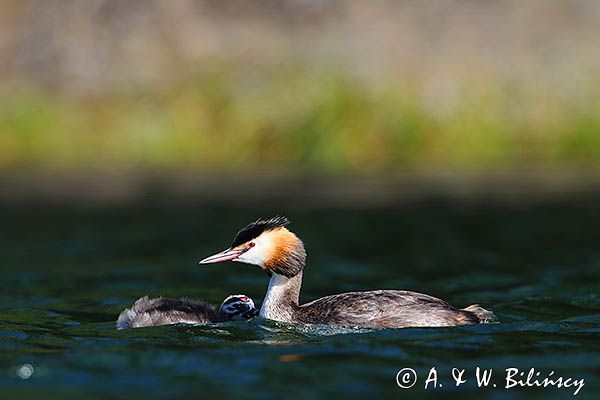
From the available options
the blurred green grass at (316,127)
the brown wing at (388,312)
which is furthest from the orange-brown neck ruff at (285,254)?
the blurred green grass at (316,127)

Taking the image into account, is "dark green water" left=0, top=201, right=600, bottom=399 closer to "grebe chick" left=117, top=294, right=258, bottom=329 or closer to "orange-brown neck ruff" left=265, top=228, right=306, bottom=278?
"grebe chick" left=117, top=294, right=258, bottom=329

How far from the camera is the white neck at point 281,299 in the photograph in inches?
407

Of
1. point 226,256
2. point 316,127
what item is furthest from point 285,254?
point 316,127

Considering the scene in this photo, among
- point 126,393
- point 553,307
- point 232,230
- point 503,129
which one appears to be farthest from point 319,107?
point 126,393

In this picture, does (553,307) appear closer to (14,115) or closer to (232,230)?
(232,230)

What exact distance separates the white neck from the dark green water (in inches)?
5.3

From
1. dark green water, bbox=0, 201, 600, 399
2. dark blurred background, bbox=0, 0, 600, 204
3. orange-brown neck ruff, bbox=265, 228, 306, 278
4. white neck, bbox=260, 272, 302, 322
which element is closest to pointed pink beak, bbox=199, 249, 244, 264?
orange-brown neck ruff, bbox=265, 228, 306, 278

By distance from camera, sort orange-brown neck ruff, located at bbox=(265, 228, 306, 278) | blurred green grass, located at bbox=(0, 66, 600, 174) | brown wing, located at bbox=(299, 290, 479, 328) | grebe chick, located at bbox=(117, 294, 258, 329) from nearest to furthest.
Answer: brown wing, located at bbox=(299, 290, 479, 328) < grebe chick, located at bbox=(117, 294, 258, 329) < orange-brown neck ruff, located at bbox=(265, 228, 306, 278) < blurred green grass, located at bbox=(0, 66, 600, 174)

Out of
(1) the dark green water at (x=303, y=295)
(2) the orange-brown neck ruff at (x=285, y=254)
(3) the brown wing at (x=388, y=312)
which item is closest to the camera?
(1) the dark green water at (x=303, y=295)

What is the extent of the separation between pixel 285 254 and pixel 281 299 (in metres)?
0.36

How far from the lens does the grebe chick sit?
397 inches

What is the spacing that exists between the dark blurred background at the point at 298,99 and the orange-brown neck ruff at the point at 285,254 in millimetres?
9489

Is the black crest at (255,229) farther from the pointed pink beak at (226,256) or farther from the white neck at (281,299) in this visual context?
the white neck at (281,299)

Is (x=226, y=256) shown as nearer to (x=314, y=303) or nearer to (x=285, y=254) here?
(x=285, y=254)
